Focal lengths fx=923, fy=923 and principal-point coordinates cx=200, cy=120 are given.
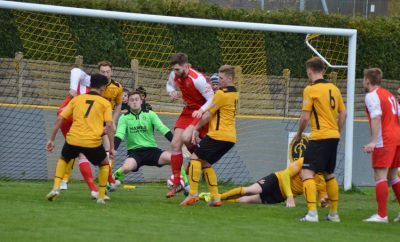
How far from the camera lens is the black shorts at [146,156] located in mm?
14516

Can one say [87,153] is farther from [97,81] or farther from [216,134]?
[216,134]

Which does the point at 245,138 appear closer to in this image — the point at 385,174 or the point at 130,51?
the point at 130,51

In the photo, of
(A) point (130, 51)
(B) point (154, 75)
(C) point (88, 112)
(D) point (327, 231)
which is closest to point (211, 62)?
(A) point (130, 51)

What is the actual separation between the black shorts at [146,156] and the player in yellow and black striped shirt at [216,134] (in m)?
2.20


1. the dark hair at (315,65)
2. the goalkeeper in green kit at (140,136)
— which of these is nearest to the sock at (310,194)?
the dark hair at (315,65)

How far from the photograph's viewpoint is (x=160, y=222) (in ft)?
33.1

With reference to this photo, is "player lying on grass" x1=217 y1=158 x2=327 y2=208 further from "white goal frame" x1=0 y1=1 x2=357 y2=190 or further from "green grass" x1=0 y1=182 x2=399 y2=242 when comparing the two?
"white goal frame" x1=0 y1=1 x2=357 y2=190

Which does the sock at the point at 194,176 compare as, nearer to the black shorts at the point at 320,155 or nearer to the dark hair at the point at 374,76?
the black shorts at the point at 320,155

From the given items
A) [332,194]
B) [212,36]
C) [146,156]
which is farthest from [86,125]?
[212,36]

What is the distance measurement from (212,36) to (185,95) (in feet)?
43.5

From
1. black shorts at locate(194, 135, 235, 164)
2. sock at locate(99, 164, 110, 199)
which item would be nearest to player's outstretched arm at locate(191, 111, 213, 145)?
black shorts at locate(194, 135, 235, 164)

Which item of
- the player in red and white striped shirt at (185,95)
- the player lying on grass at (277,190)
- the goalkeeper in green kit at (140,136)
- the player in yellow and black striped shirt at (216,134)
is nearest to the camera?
the player in yellow and black striped shirt at (216,134)

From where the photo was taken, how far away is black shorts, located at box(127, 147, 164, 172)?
14516 millimetres

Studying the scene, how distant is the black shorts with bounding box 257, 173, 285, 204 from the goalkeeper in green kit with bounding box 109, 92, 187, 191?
171 centimetres
